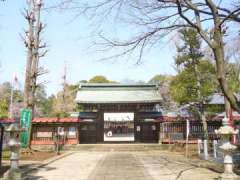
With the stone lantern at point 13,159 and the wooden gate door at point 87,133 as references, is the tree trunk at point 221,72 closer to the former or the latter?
the stone lantern at point 13,159

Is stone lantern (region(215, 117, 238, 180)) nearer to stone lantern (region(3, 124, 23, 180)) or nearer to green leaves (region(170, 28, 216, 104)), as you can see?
stone lantern (region(3, 124, 23, 180))

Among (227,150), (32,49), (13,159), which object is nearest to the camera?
(227,150)

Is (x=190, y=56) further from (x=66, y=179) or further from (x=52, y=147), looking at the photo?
(x=66, y=179)

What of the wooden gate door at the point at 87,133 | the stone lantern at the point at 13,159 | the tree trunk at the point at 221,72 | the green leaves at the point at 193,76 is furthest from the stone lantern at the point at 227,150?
the wooden gate door at the point at 87,133

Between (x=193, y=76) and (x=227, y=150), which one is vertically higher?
(x=193, y=76)

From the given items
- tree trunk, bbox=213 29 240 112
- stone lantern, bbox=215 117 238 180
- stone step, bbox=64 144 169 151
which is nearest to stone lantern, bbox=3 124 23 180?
stone lantern, bbox=215 117 238 180

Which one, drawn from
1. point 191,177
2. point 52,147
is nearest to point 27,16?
point 52,147

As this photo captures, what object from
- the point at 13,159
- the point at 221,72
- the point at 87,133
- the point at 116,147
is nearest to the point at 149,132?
the point at 116,147

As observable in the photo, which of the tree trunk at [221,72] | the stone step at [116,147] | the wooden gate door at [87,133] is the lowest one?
the stone step at [116,147]

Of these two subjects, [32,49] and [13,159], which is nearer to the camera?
[13,159]

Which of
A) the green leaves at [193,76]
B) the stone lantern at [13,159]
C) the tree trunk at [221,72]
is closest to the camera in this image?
the tree trunk at [221,72]

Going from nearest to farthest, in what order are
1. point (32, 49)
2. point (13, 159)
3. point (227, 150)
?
point (227, 150), point (13, 159), point (32, 49)

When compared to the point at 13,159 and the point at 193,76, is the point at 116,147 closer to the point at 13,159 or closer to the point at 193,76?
the point at 193,76

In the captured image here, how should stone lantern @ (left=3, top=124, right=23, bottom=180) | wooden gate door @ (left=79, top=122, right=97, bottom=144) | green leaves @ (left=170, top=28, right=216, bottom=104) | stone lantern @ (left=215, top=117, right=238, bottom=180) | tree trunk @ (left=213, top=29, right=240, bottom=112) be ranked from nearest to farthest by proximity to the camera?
stone lantern @ (left=215, top=117, right=238, bottom=180) → tree trunk @ (left=213, top=29, right=240, bottom=112) → stone lantern @ (left=3, top=124, right=23, bottom=180) → green leaves @ (left=170, top=28, right=216, bottom=104) → wooden gate door @ (left=79, top=122, right=97, bottom=144)
